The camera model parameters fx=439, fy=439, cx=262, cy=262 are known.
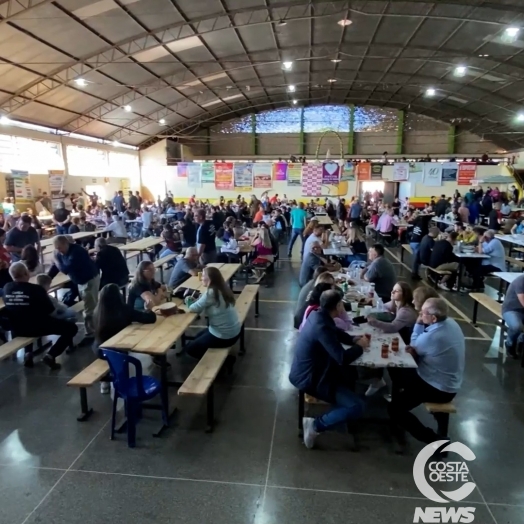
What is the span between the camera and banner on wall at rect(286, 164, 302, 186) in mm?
20516

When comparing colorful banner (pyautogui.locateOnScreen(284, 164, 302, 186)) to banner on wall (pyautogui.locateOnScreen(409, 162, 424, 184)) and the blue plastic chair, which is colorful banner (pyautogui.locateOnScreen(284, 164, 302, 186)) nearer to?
banner on wall (pyautogui.locateOnScreen(409, 162, 424, 184))

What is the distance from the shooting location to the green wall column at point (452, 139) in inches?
926

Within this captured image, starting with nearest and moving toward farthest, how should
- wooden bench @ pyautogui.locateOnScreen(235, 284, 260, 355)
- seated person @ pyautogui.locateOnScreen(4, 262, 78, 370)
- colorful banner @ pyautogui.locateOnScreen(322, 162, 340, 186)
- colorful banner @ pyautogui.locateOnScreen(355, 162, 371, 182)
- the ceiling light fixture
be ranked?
seated person @ pyautogui.locateOnScreen(4, 262, 78, 370) → wooden bench @ pyautogui.locateOnScreen(235, 284, 260, 355) → the ceiling light fixture → colorful banner @ pyautogui.locateOnScreen(322, 162, 340, 186) → colorful banner @ pyautogui.locateOnScreen(355, 162, 371, 182)

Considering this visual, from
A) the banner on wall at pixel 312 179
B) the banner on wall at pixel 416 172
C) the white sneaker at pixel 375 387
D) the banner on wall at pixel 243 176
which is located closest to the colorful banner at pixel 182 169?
the banner on wall at pixel 243 176

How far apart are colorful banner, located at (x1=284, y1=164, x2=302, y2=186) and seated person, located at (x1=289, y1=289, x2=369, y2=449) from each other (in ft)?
58.6

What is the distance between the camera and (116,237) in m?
11.2

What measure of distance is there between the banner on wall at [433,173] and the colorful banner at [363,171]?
8.21ft

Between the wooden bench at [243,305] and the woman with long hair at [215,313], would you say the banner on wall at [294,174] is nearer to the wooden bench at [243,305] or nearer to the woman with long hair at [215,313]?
the wooden bench at [243,305]

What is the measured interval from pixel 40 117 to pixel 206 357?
587 inches

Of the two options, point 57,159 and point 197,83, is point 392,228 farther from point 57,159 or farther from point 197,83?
point 57,159

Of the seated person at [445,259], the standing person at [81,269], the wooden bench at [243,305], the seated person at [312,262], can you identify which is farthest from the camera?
the seated person at [445,259]

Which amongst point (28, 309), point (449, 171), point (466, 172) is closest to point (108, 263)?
point (28, 309)

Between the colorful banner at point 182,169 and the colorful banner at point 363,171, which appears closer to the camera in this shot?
the colorful banner at point 363,171
